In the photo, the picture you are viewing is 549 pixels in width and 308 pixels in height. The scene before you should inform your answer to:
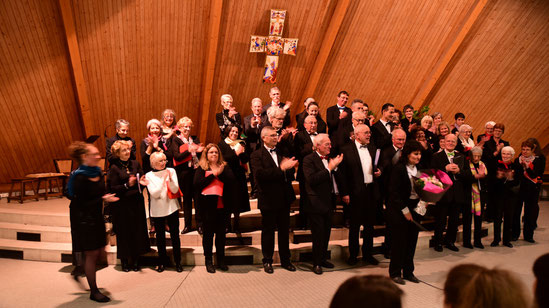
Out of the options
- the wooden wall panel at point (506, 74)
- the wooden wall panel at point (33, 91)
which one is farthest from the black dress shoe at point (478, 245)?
the wooden wall panel at point (33, 91)

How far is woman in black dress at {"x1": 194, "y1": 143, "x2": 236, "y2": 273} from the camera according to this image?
420 cm

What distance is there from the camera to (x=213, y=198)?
165 inches

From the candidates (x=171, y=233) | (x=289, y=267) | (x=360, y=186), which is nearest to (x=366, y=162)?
(x=360, y=186)

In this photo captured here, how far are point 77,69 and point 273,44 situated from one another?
3.26 metres

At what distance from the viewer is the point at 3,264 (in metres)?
4.59

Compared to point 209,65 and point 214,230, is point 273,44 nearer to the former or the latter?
point 209,65

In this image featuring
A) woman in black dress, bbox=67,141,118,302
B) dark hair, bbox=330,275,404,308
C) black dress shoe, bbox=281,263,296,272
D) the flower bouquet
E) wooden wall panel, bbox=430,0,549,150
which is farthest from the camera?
wooden wall panel, bbox=430,0,549,150

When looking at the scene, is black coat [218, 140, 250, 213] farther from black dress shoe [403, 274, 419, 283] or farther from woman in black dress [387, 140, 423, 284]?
black dress shoe [403, 274, 419, 283]

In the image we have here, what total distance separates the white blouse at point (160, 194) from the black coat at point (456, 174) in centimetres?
312

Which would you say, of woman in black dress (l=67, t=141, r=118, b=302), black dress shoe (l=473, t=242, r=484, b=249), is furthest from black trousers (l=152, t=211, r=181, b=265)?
black dress shoe (l=473, t=242, r=484, b=249)

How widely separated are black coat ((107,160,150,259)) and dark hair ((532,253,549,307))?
3708 mm

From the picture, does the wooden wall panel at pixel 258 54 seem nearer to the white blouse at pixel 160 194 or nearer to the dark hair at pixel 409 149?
the white blouse at pixel 160 194

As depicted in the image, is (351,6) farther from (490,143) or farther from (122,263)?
(122,263)

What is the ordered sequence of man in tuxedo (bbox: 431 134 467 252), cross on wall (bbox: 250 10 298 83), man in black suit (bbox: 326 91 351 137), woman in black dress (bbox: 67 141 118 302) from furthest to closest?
1. cross on wall (bbox: 250 10 298 83)
2. man in black suit (bbox: 326 91 351 137)
3. man in tuxedo (bbox: 431 134 467 252)
4. woman in black dress (bbox: 67 141 118 302)
